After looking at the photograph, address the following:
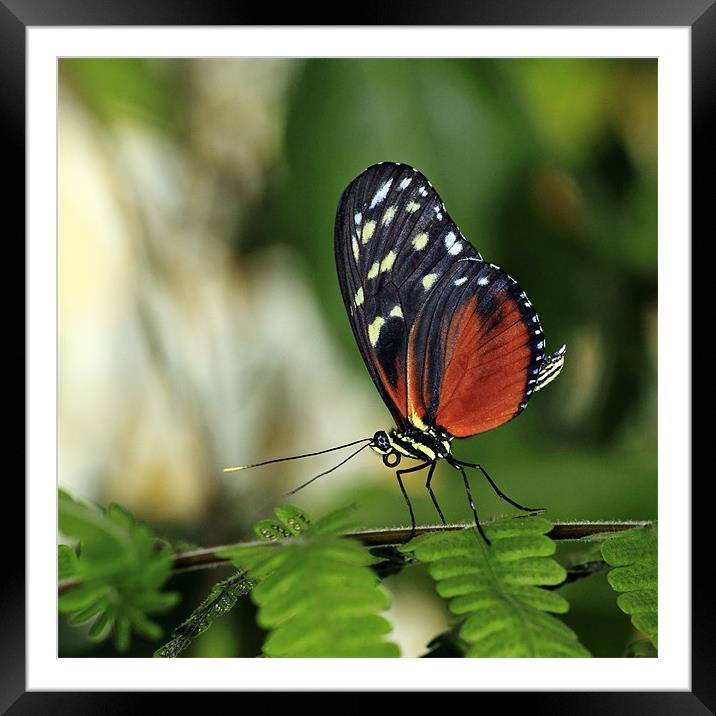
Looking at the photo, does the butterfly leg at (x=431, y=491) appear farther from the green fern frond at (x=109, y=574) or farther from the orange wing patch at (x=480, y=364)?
the green fern frond at (x=109, y=574)

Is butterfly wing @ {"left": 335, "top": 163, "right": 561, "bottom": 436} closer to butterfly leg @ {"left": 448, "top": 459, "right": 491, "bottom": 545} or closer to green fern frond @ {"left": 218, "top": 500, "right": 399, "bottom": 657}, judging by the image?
butterfly leg @ {"left": 448, "top": 459, "right": 491, "bottom": 545}

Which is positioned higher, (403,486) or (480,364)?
(480,364)

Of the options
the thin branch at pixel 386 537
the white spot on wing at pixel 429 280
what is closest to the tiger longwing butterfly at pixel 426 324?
the white spot on wing at pixel 429 280

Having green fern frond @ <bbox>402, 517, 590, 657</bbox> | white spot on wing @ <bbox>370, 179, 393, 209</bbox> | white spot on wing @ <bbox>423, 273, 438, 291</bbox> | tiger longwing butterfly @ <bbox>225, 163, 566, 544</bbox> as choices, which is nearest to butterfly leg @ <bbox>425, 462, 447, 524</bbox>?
tiger longwing butterfly @ <bbox>225, 163, 566, 544</bbox>

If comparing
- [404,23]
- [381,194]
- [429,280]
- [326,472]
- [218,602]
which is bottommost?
[218,602]

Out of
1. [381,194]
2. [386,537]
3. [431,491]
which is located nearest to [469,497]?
[431,491]
